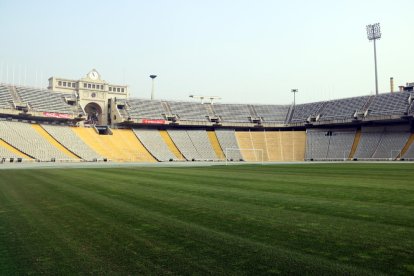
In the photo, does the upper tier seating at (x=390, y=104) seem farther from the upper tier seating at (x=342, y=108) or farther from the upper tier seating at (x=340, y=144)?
the upper tier seating at (x=340, y=144)

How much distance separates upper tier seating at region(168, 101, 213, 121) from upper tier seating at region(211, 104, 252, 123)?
286 cm

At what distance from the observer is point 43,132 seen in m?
63.3

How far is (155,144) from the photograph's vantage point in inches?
2862

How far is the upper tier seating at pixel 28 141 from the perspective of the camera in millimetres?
55972

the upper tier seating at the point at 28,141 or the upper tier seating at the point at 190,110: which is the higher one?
the upper tier seating at the point at 190,110

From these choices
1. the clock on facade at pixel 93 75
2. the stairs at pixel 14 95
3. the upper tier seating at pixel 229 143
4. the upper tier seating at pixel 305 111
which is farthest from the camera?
the clock on facade at pixel 93 75

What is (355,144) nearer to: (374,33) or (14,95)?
(374,33)

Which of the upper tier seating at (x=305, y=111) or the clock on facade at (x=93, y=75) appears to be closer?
the upper tier seating at (x=305, y=111)

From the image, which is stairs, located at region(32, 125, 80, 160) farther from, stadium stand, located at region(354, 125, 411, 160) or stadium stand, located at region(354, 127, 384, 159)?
stadium stand, located at region(354, 125, 411, 160)

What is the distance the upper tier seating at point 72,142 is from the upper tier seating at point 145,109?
14658 mm

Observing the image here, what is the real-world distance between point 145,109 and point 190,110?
11.4 meters

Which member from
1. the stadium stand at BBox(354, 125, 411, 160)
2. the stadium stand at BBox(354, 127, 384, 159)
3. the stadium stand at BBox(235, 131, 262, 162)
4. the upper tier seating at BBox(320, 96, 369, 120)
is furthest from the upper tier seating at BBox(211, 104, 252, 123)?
the stadium stand at BBox(354, 125, 411, 160)

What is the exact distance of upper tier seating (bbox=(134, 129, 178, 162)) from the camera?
69.2 meters

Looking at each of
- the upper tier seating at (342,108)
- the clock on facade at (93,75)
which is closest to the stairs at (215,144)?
the upper tier seating at (342,108)
